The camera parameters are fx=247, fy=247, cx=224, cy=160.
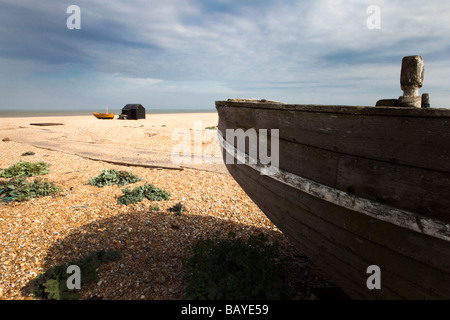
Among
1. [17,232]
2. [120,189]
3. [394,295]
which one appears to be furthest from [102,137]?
[394,295]

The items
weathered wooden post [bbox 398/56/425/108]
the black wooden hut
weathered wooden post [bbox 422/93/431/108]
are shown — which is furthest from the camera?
the black wooden hut

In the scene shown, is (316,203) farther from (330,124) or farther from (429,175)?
(429,175)

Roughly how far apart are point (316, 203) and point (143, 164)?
8.00 m

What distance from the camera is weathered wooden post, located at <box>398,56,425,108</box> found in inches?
73.4

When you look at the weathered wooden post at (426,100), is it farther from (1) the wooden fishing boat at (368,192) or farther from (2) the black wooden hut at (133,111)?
(2) the black wooden hut at (133,111)

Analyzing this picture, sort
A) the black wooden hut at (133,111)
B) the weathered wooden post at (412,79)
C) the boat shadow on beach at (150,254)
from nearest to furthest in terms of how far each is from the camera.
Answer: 1. the weathered wooden post at (412,79)
2. the boat shadow on beach at (150,254)
3. the black wooden hut at (133,111)

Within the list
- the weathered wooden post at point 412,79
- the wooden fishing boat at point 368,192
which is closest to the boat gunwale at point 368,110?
the wooden fishing boat at point 368,192

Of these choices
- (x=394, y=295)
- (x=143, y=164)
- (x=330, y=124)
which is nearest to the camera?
(x=394, y=295)

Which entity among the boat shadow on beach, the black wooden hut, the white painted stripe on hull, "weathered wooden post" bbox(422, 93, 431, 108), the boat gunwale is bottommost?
the boat shadow on beach

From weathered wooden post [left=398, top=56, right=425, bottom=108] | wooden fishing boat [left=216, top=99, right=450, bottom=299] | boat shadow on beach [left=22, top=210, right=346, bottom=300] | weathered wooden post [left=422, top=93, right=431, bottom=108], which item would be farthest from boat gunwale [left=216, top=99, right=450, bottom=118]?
boat shadow on beach [left=22, top=210, right=346, bottom=300]

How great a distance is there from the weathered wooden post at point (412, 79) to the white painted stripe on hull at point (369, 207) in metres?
0.82

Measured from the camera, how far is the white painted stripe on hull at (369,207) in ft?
5.32

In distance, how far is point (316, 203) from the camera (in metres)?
2.36

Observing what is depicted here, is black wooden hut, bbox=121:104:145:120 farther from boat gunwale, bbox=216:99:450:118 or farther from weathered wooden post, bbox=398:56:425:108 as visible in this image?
weathered wooden post, bbox=398:56:425:108
